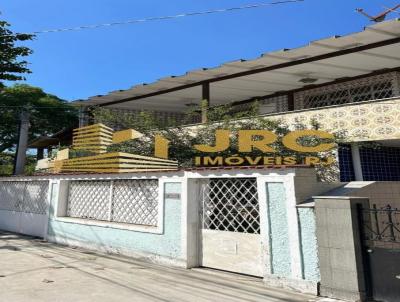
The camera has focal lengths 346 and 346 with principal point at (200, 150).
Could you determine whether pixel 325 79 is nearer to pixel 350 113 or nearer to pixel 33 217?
pixel 350 113

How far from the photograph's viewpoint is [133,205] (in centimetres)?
844

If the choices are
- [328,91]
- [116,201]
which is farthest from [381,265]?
[328,91]

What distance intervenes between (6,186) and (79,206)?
A: 17.5 ft

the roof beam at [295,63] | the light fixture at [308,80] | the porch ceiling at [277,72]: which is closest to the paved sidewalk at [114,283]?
the porch ceiling at [277,72]

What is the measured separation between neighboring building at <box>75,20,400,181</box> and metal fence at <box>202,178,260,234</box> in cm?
372

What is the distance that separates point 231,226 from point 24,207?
29.3 ft

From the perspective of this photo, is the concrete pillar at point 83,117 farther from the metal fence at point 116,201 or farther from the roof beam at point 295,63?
the metal fence at point 116,201

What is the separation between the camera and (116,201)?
8.91 metres

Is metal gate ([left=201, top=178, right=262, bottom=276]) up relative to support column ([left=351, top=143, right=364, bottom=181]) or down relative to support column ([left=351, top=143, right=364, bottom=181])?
down

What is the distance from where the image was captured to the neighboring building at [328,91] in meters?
8.77

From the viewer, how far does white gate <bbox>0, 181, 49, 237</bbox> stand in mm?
11398

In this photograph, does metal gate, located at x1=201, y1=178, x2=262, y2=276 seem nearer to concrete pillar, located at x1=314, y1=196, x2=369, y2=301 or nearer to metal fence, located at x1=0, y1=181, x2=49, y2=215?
concrete pillar, located at x1=314, y1=196, x2=369, y2=301

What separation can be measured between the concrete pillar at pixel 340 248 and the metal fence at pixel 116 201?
400cm

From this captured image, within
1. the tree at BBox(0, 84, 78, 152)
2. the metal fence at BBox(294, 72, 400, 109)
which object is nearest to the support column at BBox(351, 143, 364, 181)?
the metal fence at BBox(294, 72, 400, 109)
